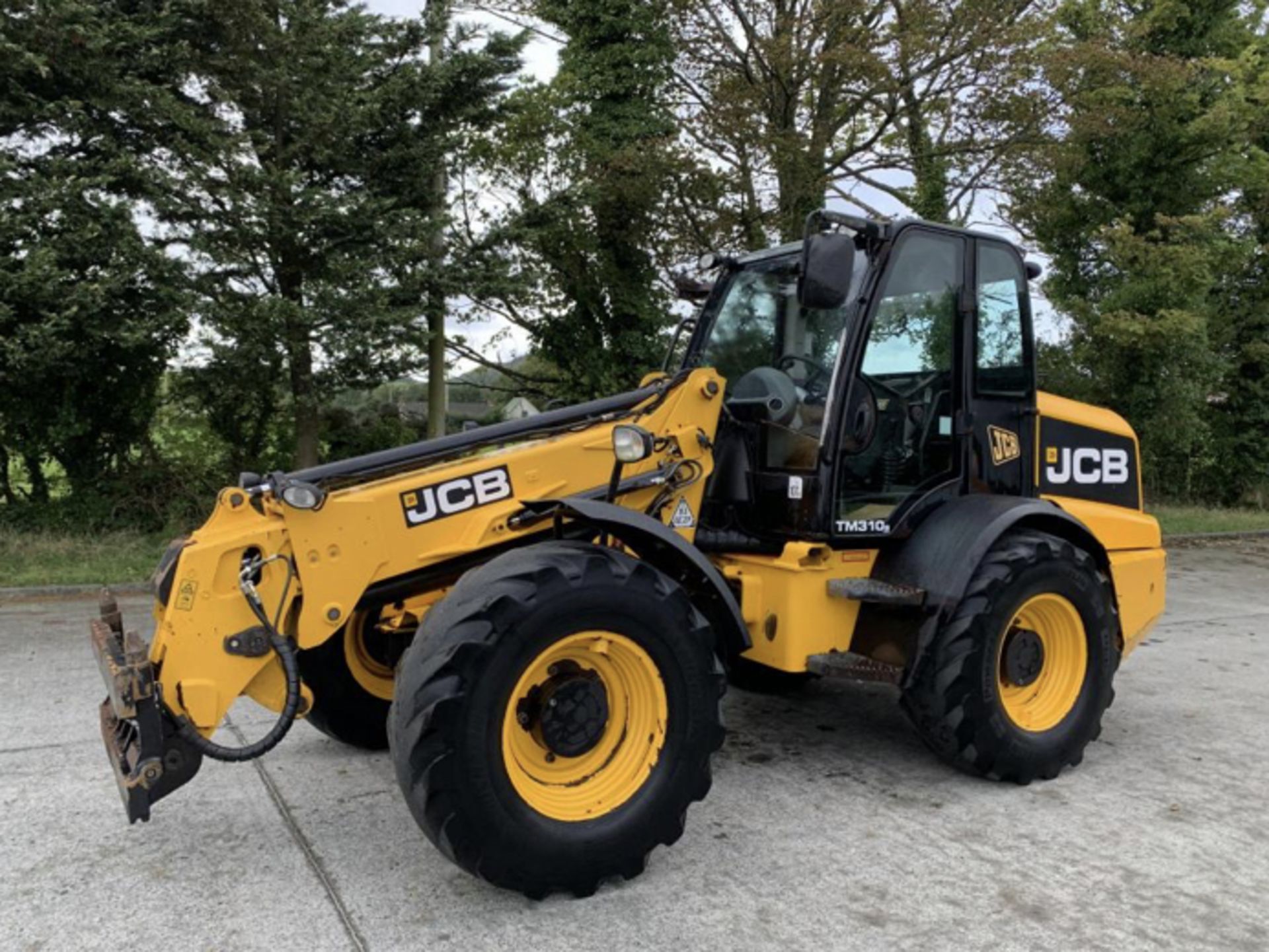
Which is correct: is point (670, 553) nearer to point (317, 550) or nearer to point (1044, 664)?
point (317, 550)

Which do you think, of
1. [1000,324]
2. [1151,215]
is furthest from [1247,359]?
[1000,324]

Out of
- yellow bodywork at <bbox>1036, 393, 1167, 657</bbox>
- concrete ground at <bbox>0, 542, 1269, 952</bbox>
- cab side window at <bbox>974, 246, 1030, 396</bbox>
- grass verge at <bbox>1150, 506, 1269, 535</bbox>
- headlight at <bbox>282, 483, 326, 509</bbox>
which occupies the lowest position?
concrete ground at <bbox>0, 542, 1269, 952</bbox>

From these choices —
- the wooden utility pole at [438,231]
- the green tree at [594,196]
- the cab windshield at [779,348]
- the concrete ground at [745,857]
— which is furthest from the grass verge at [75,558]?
the cab windshield at [779,348]

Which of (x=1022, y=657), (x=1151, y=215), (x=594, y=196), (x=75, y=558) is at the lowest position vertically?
(x=75, y=558)

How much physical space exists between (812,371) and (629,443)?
119cm

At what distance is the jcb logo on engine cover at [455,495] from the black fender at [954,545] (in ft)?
5.77

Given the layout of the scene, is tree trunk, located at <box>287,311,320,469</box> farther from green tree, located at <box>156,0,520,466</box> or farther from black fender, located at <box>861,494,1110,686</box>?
black fender, located at <box>861,494,1110,686</box>

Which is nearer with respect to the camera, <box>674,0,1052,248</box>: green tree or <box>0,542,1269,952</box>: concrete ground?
<box>0,542,1269,952</box>: concrete ground

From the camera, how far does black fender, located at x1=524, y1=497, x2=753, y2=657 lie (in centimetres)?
337

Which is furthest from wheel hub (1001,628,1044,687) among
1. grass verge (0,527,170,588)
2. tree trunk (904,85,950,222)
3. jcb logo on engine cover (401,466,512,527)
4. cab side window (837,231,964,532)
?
tree trunk (904,85,950,222)

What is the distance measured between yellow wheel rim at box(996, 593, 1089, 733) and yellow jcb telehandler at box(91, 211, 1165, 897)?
1 cm

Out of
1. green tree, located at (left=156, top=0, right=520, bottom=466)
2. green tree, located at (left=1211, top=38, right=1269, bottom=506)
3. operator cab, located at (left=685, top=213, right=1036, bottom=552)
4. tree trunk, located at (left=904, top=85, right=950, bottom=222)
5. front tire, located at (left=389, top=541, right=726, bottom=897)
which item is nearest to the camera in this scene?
front tire, located at (left=389, top=541, right=726, bottom=897)

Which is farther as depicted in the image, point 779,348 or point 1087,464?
point 1087,464

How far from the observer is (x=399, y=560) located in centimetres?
346
